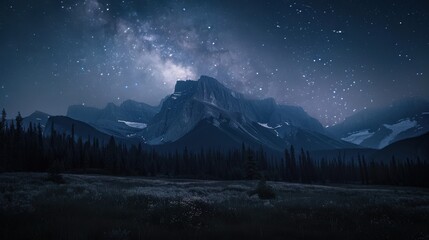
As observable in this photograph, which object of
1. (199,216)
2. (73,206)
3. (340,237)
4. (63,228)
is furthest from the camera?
(73,206)

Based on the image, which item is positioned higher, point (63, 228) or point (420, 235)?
point (63, 228)

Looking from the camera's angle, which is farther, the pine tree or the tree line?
the tree line

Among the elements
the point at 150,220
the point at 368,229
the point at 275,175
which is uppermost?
the point at 150,220

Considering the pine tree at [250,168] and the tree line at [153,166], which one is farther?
the tree line at [153,166]

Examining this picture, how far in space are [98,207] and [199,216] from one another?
6.38m

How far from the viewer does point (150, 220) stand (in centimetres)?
1428

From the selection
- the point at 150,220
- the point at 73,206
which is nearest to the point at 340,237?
the point at 150,220

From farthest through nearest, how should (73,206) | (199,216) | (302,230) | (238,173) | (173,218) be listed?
(238,173)
(73,206)
(199,216)
(173,218)
(302,230)

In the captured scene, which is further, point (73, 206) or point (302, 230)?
point (73, 206)

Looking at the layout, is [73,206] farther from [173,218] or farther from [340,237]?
[340,237]

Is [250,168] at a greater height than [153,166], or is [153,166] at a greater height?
[153,166]

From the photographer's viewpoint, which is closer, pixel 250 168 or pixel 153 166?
pixel 250 168

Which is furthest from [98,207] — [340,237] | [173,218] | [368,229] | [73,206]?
[368,229]

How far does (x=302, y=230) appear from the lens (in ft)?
43.3
